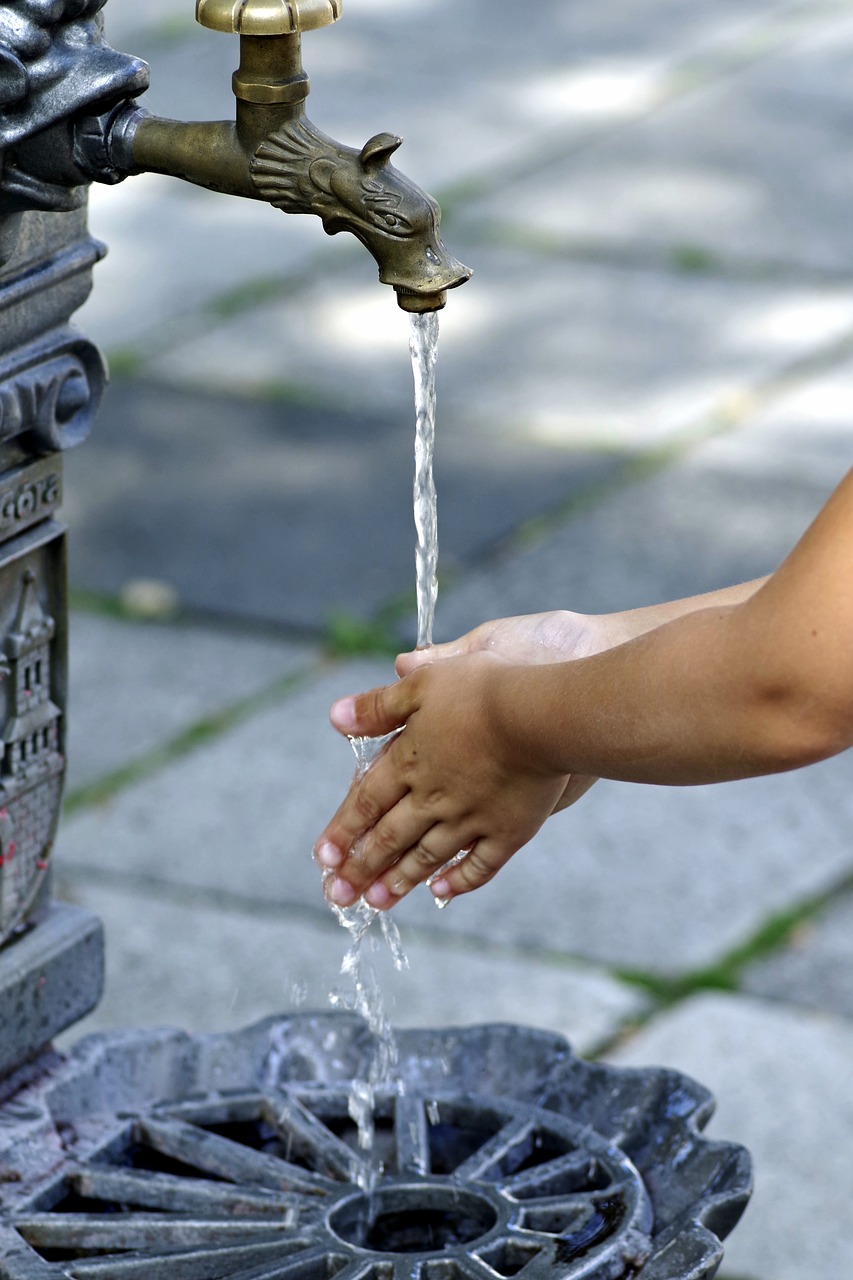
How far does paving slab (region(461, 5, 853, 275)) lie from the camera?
18.6ft

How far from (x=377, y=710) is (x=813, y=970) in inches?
53.3

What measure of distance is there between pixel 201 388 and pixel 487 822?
3229 millimetres

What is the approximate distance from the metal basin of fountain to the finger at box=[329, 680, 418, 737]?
15.6 inches

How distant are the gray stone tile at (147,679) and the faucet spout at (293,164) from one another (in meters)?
1.94

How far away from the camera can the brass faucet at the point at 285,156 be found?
5.13 ft

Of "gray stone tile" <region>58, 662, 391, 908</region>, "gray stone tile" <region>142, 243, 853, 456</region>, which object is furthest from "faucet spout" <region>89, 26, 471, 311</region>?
"gray stone tile" <region>142, 243, 853, 456</region>

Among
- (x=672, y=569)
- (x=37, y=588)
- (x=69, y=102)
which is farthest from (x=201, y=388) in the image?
(x=69, y=102)

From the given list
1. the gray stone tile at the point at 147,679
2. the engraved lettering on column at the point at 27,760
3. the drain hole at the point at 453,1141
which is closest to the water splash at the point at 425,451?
the engraved lettering on column at the point at 27,760

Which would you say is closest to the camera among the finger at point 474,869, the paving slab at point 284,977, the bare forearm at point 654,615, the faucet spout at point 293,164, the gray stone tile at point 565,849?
the faucet spout at point 293,164

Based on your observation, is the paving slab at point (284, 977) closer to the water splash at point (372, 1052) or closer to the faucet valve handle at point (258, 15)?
the water splash at point (372, 1052)

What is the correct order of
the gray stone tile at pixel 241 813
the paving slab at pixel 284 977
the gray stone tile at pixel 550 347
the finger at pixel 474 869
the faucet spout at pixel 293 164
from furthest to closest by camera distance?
the gray stone tile at pixel 550 347, the gray stone tile at pixel 241 813, the paving slab at pixel 284 977, the finger at pixel 474 869, the faucet spout at pixel 293 164

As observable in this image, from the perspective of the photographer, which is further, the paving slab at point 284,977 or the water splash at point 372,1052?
the paving slab at point 284,977

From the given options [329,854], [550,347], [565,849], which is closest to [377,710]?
[329,854]

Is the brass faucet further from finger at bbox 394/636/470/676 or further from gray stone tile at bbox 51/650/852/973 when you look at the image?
gray stone tile at bbox 51/650/852/973
